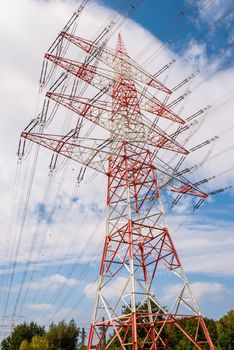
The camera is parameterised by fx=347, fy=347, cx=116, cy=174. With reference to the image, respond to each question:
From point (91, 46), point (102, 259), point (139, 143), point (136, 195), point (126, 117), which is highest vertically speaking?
point (91, 46)

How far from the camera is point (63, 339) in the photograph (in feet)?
192

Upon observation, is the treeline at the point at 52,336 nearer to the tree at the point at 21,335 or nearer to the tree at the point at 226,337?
the tree at the point at 21,335

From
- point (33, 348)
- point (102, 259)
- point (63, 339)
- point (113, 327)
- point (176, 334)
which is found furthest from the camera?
point (63, 339)

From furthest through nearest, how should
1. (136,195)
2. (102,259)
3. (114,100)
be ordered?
(114,100)
(136,195)
(102,259)

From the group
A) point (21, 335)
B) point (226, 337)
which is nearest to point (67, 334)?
point (21, 335)

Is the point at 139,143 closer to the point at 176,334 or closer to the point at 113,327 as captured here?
the point at 113,327

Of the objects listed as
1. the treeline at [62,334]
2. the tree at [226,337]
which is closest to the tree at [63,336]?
the treeline at [62,334]

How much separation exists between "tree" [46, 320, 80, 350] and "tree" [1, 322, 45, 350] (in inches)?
78.7

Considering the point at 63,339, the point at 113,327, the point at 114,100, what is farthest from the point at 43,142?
the point at 63,339

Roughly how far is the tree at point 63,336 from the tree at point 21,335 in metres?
2.00

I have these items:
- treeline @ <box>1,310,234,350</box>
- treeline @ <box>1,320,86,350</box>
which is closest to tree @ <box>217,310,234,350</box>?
treeline @ <box>1,310,234,350</box>

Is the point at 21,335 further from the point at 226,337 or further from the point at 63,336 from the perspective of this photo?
the point at 226,337

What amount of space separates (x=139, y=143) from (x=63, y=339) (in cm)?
4872

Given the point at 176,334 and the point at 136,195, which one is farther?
the point at 176,334
